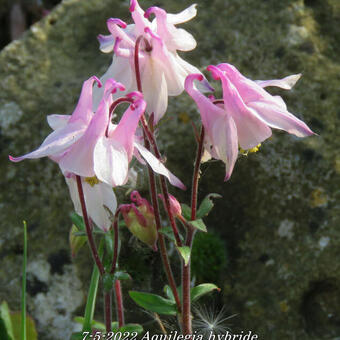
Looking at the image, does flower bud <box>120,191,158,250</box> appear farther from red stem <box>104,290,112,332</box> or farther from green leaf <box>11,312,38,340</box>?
green leaf <box>11,312,38,340</box>

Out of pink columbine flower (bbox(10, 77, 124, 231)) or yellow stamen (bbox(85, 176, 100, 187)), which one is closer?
pink columbine flower (bbox(10, 77, 124, 231))

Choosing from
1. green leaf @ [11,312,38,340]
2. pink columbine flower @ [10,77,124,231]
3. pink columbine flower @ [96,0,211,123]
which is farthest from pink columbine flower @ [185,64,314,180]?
green leaf @ [11,312,38,340]

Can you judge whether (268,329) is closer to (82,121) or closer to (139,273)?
(139,273)

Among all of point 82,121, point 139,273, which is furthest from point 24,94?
point 82,121

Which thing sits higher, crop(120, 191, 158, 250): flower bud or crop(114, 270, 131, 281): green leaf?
crop(120, 191, 158, 250): flower bud

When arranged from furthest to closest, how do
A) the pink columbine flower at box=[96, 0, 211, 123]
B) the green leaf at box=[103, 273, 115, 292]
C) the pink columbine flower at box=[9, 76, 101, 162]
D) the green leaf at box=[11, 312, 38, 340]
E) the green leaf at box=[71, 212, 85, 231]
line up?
the green leaf at box=[11, 312, 38, 340], the green leaf at box=[71, 212, 85, 231], the green leaf at box=[103, 273, 115, 292], the pink columbine flower at box=[96, 0, 211, 123], the pink columbine flower at box=[9, 76, 101, 162]

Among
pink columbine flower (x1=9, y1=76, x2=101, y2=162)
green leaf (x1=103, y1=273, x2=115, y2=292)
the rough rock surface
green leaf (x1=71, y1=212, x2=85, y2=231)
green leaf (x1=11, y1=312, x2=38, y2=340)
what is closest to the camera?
pink columbine flower (x1=9, y1=76, x2=101, y2=162)
